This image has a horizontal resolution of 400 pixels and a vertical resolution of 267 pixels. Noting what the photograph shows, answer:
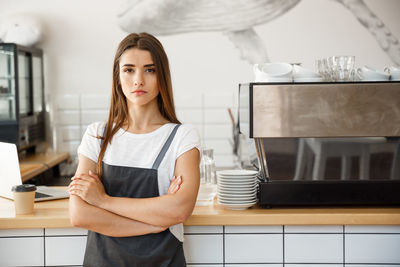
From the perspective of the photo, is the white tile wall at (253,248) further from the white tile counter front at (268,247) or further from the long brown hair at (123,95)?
the long brown hair at (123,95)

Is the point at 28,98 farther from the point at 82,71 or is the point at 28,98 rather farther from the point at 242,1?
the point at 242,1

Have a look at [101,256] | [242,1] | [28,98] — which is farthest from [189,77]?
[101,256]

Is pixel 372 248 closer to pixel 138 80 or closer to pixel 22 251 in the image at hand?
pixel 138 80

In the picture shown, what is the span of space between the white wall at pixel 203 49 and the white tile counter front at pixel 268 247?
256 cm

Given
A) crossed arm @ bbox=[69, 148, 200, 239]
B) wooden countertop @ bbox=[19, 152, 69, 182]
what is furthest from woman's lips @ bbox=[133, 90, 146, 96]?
wooden countertop @ bbox=[19, 152, 69, 182]

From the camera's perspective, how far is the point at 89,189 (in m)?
1.59

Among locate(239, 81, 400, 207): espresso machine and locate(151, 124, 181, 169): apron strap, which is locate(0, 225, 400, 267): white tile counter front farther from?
locate(151, 124, 181, 169): apron strap

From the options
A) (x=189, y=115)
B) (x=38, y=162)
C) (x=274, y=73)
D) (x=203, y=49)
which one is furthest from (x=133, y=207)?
(x=203, y=49)

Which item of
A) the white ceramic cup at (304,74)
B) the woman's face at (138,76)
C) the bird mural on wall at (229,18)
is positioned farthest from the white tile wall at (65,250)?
the bird mural on wall at (229,18)

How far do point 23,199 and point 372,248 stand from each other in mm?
1337

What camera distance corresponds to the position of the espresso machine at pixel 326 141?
1.87 metres

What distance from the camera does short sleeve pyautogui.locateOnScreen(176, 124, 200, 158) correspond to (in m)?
1.62

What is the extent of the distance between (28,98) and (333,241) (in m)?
3.08

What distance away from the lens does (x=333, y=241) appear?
1909mm
